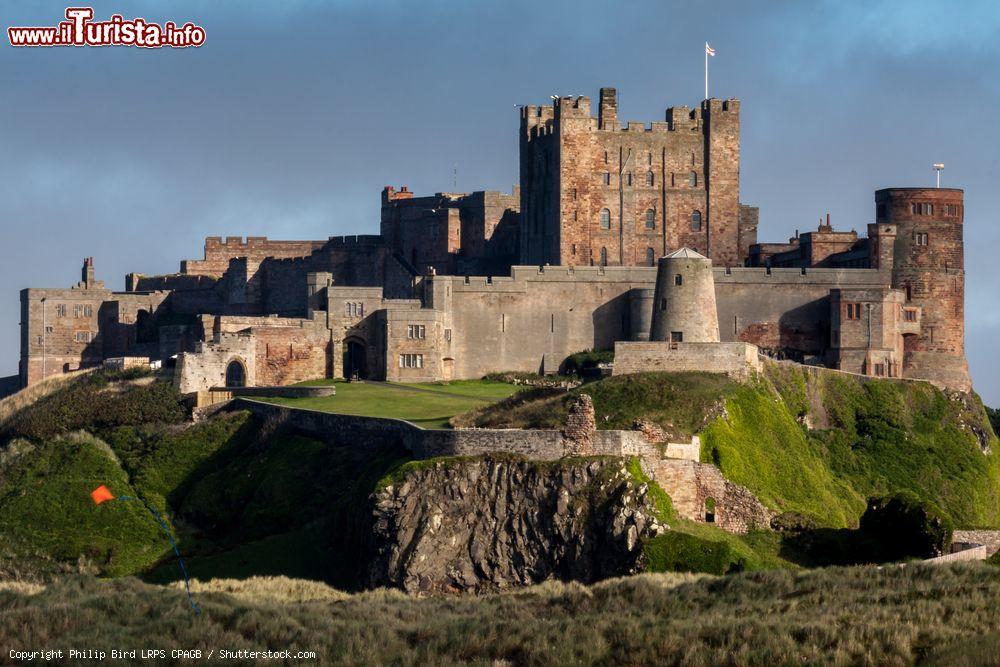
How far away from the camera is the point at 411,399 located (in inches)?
2943

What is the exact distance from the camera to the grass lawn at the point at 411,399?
69.8 m

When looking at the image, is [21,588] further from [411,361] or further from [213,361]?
[411,361]

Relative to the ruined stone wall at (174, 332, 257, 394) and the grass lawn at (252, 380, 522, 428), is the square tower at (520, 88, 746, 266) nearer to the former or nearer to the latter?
the grass lawn at (252, 380, 522, 428)

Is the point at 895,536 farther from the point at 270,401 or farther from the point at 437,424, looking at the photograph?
the point at 270,401

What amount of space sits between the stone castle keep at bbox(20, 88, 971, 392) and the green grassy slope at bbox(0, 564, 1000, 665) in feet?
90.2

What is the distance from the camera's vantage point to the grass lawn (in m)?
69.8

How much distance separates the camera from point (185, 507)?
69.2 metres

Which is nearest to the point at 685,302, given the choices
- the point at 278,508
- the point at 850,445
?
the point at 850,445

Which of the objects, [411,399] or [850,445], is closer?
[850,445]

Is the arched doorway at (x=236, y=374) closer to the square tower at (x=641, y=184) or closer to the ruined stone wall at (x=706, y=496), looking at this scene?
the square tower at (x=641, y=184)

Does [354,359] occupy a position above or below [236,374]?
above

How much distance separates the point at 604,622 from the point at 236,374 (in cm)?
4603

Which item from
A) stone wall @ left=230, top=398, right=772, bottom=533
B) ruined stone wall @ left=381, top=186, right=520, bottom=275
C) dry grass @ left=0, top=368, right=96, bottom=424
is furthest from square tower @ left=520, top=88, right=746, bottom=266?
stone wall @ left=230, top=398, right=772, bottom=533

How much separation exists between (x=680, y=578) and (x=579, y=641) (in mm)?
11272
